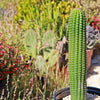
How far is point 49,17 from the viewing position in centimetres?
393

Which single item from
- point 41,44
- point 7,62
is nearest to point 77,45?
point 7,62

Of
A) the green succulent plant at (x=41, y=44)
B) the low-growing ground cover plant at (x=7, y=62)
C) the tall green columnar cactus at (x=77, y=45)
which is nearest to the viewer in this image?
the tall green columnar cactus at (x=77, y=45)

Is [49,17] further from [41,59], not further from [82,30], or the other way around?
[82,30]

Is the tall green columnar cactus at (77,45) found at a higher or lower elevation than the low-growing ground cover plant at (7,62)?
higher

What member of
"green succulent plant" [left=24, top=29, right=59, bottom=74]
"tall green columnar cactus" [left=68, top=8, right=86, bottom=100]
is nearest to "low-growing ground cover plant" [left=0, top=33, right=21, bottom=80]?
"green succulent plant" [left=24, top=29, right=59, bottom=74]

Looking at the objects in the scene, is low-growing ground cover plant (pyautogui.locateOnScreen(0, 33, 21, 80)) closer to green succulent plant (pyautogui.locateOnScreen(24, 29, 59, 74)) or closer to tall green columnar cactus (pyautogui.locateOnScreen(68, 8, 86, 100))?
green succulent plant (pyautogui.locateOnScreen(24, 29, 59, 74))

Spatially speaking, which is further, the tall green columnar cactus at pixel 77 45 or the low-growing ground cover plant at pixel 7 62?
the low-growing ground cover plant at pixel 7 62

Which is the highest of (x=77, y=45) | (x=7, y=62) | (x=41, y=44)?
(x=77, y=45)

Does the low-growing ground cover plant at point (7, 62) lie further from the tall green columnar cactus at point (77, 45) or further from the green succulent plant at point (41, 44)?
the tall green columnar cactus at point (77, 45)

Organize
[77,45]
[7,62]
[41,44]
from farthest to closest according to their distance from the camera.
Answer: [41,44] → [7,62] → [77,45]

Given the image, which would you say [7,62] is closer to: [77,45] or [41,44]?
[41,44]

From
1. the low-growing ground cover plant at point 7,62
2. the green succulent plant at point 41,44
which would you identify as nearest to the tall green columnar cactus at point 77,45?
the low-growing ground cover plant at point 7,62

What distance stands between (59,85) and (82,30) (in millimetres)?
1706

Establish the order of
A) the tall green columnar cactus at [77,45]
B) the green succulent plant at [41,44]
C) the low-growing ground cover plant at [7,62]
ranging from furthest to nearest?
the green succulent plant at [41,44], the low-growing ground cover plant at [7,62], the tall green columnar cactus at [77,45]
